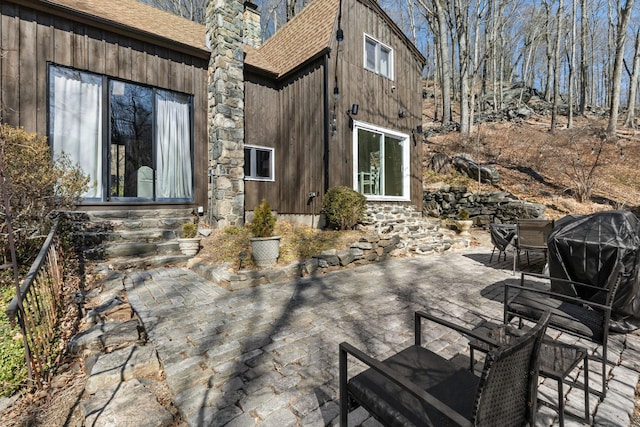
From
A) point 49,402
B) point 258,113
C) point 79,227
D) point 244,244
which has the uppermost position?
point 258,113

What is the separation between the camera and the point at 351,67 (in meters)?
8.35

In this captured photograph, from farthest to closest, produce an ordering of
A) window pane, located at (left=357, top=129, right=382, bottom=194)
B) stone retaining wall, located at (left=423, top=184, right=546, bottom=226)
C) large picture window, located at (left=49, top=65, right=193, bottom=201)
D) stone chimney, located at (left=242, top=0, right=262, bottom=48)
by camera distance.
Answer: stone chimney, located at (left=242, top=0, right=262, bottom=48)
stone retaining wall, located at (left=423, top=184, right=546, bottom=226)
window pane, located at (left=357, top=129, right=382, bottom=194)
large picture window, located at (left=49, top=65, right=193, bottom=201)

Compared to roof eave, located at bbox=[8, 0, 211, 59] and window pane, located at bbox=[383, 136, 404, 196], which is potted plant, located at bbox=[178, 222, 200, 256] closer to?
roof eave, located at bbox=[8, 0, 211, 59]

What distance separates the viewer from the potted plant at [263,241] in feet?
16.8

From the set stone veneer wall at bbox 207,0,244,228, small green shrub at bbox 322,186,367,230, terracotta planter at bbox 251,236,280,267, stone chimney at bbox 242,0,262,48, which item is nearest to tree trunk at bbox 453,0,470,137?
stone chimney at bbox 242,0,262,48

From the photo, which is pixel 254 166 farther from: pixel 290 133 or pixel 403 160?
pixel 403 160

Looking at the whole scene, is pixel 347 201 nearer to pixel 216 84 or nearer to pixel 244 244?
pixel 244 244

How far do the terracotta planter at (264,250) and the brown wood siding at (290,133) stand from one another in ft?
→ 10.2

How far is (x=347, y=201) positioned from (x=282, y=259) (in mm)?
2346

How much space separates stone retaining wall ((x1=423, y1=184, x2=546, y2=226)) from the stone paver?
5402 millimetres

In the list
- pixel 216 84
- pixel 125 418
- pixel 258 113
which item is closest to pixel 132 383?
pixel 125 418

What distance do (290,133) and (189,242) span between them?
4.55 meters

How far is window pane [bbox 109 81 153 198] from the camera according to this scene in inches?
270

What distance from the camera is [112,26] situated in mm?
6355
